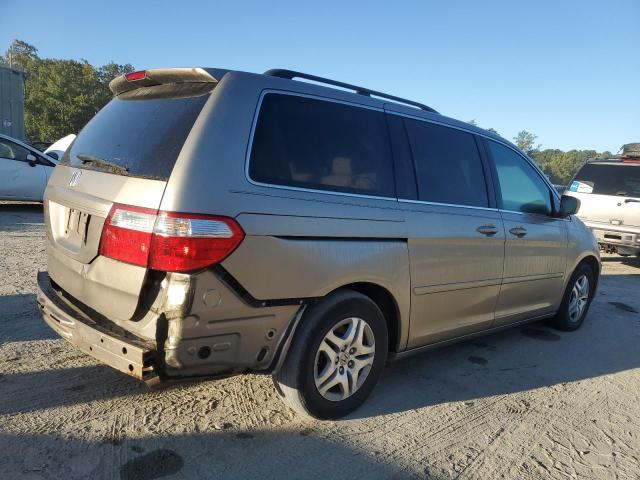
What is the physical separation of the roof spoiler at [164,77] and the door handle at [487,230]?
217cm

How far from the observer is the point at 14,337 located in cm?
385

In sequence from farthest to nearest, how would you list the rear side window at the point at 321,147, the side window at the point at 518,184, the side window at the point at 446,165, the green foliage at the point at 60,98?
the green foliage at the point at 60,98 → the side window at the point at 518,184 → the side window at the point at 446,165 → the rear side window at the point at 321,147

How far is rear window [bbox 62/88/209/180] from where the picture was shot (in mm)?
2479

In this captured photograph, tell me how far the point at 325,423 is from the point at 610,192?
870 cm

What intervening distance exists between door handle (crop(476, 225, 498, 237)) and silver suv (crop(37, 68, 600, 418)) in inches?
0.6

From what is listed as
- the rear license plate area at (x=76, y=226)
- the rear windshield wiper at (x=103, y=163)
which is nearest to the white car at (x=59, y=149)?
the rear windshield wiper at (x=103, y=163)

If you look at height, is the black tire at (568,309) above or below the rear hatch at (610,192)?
below

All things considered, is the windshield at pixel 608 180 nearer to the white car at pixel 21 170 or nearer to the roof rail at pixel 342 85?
the roof rail at pixel 342 85

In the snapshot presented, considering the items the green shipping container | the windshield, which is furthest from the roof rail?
the green shipping container

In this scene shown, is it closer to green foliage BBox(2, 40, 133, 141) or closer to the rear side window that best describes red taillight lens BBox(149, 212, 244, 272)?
the rear side window

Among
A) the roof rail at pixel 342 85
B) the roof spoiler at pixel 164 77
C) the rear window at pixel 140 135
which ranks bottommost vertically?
the rear window at pixel 140 135

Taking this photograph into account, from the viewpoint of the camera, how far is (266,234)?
8.04 feet

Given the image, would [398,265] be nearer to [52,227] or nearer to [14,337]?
[52,227]

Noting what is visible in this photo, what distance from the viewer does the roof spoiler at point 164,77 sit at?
8.60 feet
